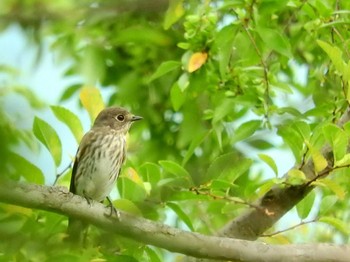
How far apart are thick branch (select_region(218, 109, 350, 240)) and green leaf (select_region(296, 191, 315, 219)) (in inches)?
1.7

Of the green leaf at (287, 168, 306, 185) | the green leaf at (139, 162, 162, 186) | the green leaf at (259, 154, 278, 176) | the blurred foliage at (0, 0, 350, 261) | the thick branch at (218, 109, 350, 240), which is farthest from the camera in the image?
the thick branch at (218, 109, 350, 240)

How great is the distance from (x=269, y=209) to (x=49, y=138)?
142cm

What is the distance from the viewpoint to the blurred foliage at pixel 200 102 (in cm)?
128

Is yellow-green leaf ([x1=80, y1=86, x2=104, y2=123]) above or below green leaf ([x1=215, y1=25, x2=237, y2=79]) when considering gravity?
below

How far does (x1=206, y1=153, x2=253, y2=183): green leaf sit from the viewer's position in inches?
108

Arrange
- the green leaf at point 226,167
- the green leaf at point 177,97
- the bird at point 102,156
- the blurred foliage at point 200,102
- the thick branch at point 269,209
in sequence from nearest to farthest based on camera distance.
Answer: the blurred foliage at point 200,102, the green leaf at point 226,167, the thick branch at point 269,209, the green leaf at point 177,97, the bird at point 102,156

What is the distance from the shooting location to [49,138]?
291cm

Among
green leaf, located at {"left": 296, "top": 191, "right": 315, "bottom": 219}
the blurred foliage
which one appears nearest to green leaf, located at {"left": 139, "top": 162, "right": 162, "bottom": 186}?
the blurred foliage

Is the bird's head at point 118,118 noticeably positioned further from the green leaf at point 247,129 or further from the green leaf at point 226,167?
the green leaf at point 226,167

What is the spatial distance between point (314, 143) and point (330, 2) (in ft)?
5.34

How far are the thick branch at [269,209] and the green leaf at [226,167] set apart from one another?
368 mm

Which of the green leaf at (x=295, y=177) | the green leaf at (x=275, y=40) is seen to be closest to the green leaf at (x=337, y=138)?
the green leaf at (x=295, y=177)

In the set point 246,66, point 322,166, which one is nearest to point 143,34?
point 322,166

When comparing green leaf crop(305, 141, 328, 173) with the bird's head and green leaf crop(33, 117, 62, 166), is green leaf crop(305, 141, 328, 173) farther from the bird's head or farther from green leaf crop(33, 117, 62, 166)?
the bird's head
